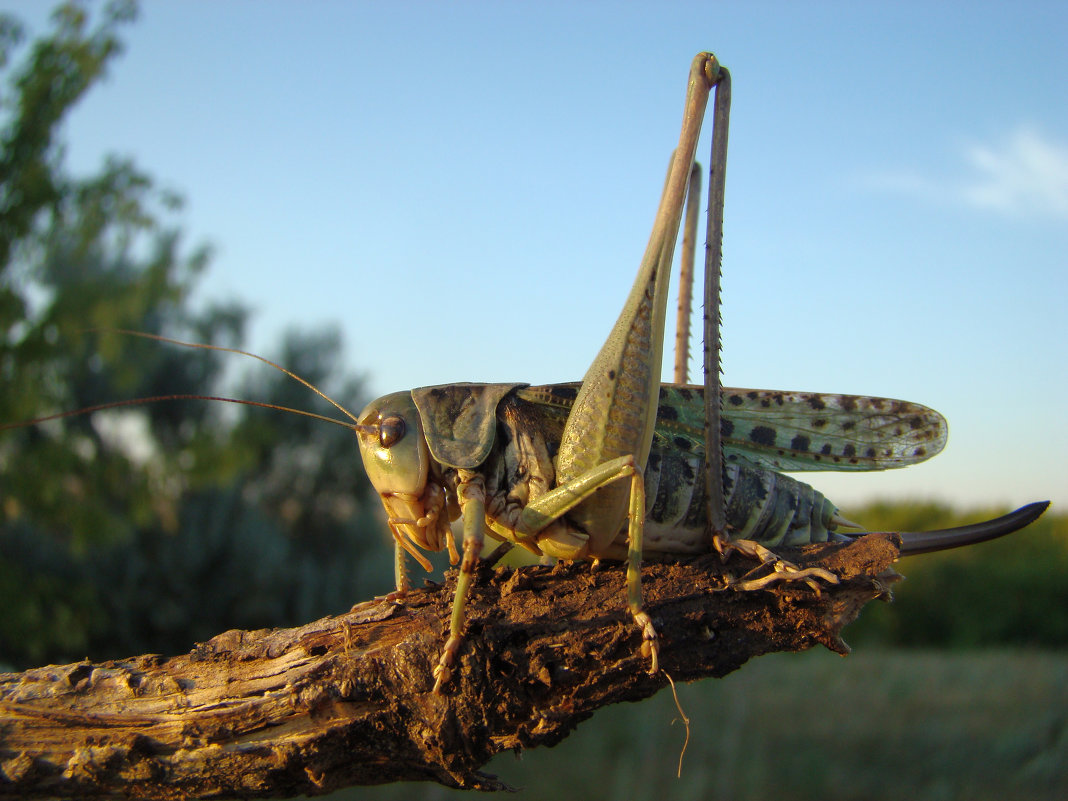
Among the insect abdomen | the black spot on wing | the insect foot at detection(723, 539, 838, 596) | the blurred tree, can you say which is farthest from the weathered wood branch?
the blurred tree

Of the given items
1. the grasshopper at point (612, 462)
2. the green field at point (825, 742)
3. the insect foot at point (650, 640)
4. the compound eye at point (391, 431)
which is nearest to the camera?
the insect foot at point (650, 640)

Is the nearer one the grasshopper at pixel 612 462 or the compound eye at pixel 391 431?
the grasshopper at pixel 612 462

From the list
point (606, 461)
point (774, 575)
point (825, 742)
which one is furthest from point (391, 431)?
point (825, 742)

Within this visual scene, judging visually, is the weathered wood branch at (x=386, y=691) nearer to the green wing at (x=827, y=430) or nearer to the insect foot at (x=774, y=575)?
the insect foot at (x=774, y=575)

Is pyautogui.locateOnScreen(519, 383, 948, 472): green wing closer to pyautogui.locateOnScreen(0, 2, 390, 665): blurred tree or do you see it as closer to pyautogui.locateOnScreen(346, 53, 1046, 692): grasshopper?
pyautogui.locateOnScreen(346, 53, 1046, 692): grasshopper

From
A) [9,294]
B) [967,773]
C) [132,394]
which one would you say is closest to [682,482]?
[9,294]

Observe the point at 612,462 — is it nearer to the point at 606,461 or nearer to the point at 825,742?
the point at 606,461

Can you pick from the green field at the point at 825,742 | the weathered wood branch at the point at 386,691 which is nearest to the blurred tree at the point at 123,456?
the green field at the point at 825,742
